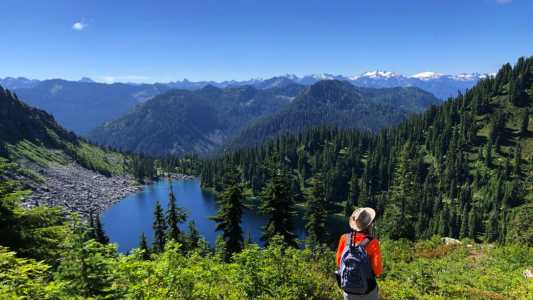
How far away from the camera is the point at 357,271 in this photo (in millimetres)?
5770

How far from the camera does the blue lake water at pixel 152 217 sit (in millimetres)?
101319

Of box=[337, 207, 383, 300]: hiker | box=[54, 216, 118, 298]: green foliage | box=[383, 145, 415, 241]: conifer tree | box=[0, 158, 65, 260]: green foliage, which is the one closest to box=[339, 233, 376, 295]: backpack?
box=[337, 207, 383, 300]: hiker

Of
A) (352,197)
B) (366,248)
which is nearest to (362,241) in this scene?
(366,248)

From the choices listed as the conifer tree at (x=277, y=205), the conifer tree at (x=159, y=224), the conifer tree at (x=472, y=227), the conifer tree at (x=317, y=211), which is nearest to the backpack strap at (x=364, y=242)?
the conifer tree at (x=277, y=205)

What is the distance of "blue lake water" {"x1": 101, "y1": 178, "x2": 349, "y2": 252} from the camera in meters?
101

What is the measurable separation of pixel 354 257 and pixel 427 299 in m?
7.04

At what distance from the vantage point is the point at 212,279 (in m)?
9.14

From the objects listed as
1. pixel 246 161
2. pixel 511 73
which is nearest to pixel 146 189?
pixel 246 161

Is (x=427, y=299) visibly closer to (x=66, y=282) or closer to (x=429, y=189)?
(x=66, y=282)

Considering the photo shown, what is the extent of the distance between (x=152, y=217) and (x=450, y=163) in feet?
504

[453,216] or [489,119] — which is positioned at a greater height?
[489,119]

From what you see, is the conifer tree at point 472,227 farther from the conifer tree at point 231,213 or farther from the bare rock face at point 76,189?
the bare rock face at point 76,189

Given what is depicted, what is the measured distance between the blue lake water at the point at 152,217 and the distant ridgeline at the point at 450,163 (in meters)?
17.8

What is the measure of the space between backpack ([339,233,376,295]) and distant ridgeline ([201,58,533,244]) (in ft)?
314
